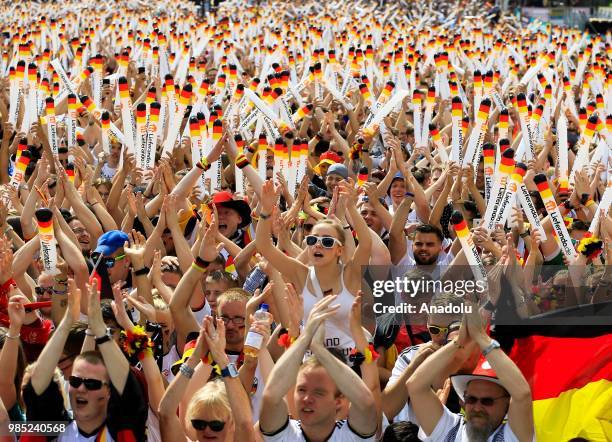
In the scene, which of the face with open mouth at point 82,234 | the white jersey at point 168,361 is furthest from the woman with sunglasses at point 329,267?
the face with open mouth at point 82,234

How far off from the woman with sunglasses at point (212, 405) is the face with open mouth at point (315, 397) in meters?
0.23

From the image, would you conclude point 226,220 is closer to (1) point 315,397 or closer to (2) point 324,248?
(2) point 324,248

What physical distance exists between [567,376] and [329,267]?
1532 mm

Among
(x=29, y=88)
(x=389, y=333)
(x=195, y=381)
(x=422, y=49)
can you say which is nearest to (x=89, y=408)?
(x=195, y=381)

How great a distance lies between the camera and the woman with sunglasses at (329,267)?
6.28 metres

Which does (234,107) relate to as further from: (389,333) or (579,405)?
(579,405)

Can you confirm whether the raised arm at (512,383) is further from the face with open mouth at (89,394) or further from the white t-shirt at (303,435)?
the face with open mouth at (89,394)

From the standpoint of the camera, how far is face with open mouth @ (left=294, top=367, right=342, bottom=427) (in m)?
4.89

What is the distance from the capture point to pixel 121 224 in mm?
9148

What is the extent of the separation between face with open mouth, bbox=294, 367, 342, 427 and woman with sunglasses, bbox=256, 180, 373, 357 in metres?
1.00

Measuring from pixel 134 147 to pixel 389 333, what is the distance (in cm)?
492

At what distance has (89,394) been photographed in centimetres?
488

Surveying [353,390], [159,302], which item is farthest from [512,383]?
[159,302]

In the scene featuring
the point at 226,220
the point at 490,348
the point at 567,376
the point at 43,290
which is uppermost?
the point at 490,348
